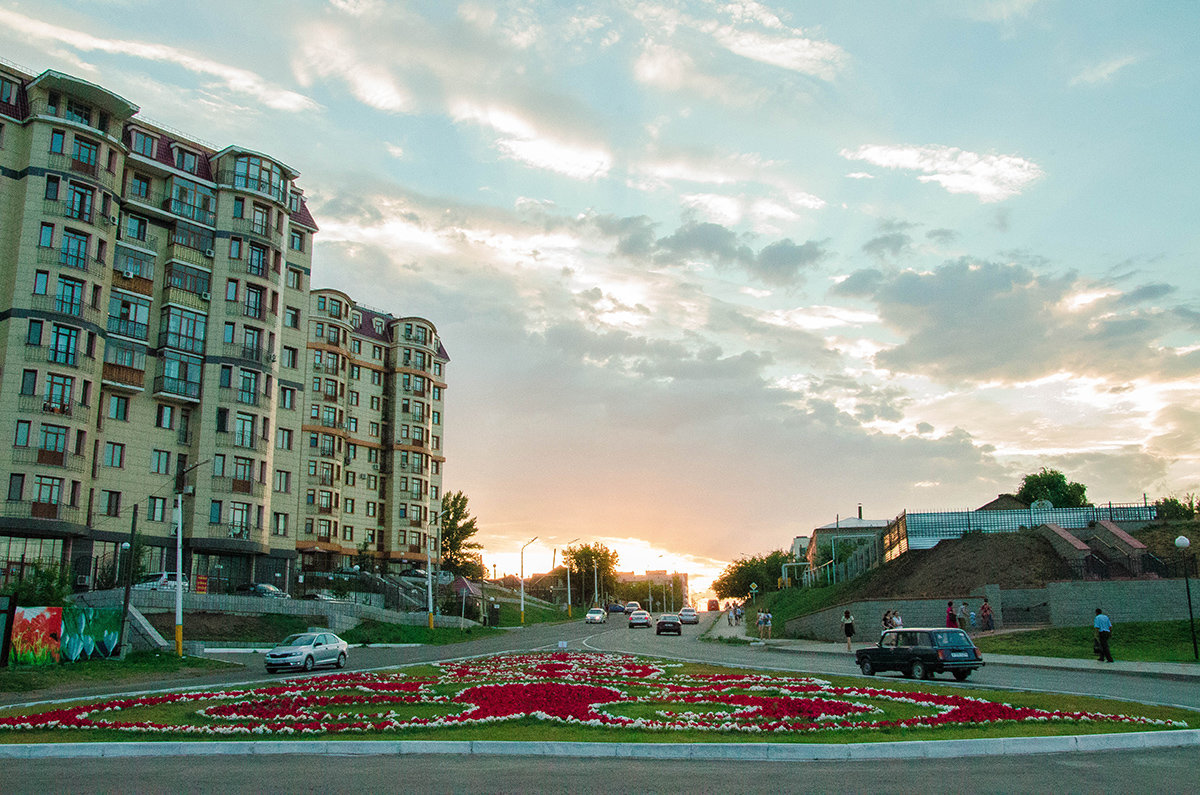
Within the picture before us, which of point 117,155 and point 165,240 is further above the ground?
point 117,155

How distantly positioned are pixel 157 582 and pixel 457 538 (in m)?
59.7

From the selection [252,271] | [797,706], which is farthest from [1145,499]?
[252,271]

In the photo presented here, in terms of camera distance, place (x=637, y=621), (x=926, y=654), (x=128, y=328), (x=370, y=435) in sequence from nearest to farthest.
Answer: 1. (x=926, y=654)
2. (x=128, y=328)
3. (x=637, y=621)
4. (x=370, y=435)

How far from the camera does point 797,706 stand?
15430 mm

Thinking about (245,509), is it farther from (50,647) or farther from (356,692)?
(356,692)

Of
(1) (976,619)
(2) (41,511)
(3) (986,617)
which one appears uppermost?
(2) (41,511)

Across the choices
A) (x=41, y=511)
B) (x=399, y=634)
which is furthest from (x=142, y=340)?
(x=399, y=634)

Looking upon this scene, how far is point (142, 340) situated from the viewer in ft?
190

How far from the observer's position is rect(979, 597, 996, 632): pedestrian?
38.3m

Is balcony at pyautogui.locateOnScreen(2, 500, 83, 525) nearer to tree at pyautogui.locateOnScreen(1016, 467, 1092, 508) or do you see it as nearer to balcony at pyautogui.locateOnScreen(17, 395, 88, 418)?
balcony at pyautogui.locateOnScreen(17, 395, 88, 418)

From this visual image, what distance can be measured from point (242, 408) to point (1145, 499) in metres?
59.2

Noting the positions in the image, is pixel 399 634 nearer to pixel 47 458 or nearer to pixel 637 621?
pixel 47 458

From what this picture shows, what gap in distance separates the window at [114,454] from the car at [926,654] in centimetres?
4891

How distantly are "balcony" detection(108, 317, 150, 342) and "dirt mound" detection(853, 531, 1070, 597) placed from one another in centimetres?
4852
